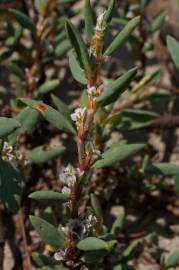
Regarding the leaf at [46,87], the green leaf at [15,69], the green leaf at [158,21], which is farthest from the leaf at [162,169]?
the green leaf at [158,21]

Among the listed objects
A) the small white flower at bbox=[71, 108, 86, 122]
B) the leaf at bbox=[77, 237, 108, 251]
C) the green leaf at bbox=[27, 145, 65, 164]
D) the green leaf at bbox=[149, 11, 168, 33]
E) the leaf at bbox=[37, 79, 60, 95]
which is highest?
the green leaf at bbox=[149, 11, 168, 33]

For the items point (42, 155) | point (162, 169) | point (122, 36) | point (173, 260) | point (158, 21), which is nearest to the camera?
point (122, 36)

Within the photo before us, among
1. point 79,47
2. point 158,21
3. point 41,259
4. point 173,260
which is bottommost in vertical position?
point 173,260

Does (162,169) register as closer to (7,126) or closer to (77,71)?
(77,71)

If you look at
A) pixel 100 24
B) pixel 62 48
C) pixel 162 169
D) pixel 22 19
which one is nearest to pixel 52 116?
pixel 100 24

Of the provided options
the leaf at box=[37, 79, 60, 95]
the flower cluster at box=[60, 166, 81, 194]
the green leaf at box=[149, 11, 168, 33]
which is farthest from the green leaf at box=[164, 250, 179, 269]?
the green leaf at box=[149, 11, 168, 33]

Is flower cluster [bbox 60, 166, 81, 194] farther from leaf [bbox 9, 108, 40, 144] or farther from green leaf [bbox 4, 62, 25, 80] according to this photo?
green leaf [bbox 4, 62, 25, 80]

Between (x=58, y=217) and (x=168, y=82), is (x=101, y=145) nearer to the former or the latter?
(x=58, y=217)
